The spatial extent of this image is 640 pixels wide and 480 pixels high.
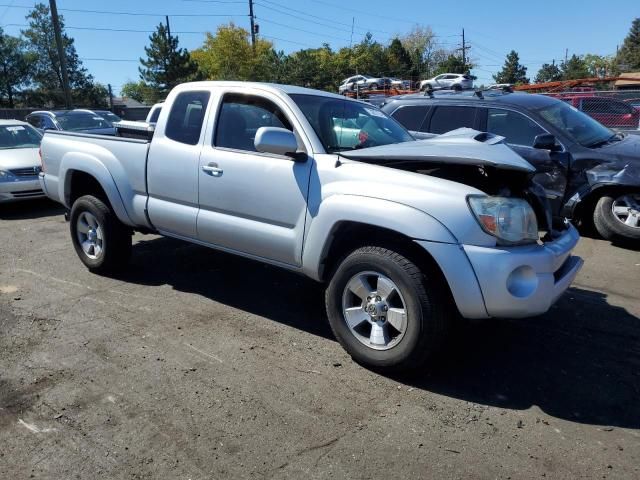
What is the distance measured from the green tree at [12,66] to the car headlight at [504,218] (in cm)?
6376

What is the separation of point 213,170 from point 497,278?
95.4 inches

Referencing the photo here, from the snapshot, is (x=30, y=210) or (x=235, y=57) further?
(x=235, y=57)

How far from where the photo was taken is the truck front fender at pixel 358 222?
10.8ft

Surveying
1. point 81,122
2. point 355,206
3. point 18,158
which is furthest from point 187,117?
point 81,122

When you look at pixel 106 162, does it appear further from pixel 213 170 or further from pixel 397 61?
pixel 397 61

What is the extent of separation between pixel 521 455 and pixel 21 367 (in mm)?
3292

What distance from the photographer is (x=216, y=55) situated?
6184 centimetres

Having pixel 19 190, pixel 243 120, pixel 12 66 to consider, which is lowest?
pixel 19 190

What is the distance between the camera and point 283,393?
11.2 ft

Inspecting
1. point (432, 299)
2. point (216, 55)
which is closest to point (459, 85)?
point (432, 299)

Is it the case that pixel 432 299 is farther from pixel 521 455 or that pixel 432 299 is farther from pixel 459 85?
pixel 459 85

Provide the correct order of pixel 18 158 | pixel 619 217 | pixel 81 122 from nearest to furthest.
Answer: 1. pixel 619 217
2. pixel 18 158
3. pixel 81 122

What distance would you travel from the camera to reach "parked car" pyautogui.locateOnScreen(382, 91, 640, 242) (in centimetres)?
650

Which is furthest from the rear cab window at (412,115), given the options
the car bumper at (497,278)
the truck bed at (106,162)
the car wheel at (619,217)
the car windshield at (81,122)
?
the car windshield at (81,122)
